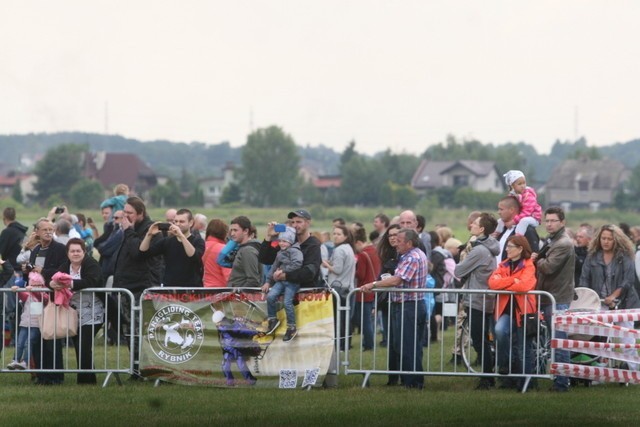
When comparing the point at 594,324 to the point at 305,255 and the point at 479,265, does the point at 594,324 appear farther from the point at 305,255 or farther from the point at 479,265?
the point at 305,255

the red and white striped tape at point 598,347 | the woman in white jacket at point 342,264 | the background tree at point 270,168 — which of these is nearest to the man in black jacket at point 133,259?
the red and white striped tape at point 598,347

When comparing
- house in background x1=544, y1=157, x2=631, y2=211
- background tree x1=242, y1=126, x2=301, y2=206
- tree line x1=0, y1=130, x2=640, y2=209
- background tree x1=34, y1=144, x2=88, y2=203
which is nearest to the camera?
tree line x1=0, y1=130, x2=640, y2=209

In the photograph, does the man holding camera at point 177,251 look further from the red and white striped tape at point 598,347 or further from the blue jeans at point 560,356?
the red and white striped tape at point 598,347

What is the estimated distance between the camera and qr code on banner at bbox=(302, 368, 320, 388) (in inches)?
543

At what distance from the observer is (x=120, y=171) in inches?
6816

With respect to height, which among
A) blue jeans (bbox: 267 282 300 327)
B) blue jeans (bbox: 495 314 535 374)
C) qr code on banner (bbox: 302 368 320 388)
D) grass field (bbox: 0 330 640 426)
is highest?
blue jeans (bbox: 267 282 300 327)

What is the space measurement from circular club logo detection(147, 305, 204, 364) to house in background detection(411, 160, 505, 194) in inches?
6005

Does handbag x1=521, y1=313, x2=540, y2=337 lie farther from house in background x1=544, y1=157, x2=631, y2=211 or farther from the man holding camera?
house in background x1=544, y1=157, x2=631, y2=211

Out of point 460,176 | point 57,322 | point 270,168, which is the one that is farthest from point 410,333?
point 460,176

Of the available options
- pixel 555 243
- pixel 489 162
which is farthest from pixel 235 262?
pixel 489 162

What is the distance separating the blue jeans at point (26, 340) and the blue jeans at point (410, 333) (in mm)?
4078

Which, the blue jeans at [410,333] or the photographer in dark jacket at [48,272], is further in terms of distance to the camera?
the photographer in dark jacket at [48,272]

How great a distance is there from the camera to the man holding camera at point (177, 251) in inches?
571

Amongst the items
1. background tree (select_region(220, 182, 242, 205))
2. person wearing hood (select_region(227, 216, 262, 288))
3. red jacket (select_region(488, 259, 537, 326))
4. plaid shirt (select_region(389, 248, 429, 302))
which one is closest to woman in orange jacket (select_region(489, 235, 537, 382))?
red jacket (select_region(488, 259, 537, 326))
